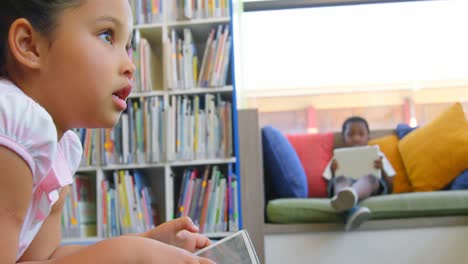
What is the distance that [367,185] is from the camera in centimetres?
222

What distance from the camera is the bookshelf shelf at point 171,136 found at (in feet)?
6.59

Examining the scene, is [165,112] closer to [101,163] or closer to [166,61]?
[166,61]

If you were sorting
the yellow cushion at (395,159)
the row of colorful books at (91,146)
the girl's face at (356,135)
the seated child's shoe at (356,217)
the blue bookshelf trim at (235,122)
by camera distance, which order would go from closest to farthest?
the seated child's shoe at (356,217) < the blue bookshelf trim at (235,122) < the row of colorful books at (91,146) < the yellow cushion at (395,159) < the girl's face at (356,135)

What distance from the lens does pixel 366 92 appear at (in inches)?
116

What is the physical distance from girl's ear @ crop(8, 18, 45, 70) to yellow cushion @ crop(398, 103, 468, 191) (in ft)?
6.99

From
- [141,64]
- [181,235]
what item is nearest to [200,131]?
[141,64]

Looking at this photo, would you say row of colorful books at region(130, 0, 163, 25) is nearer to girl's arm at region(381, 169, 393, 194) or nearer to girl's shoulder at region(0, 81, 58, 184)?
girl's arm at region(381, 169, 393, 194)

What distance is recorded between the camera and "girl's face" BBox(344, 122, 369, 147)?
101 inches

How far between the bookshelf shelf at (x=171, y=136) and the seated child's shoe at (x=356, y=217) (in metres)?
0.46

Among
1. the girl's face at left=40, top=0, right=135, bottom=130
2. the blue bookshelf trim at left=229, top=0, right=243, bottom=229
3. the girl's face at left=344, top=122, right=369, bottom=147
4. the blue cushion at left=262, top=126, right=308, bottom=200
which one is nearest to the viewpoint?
the girl's face at left=40, top=0, right=135, bottom=130

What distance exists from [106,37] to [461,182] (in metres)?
2.03

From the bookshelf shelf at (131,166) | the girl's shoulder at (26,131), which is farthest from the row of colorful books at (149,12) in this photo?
the girl's shoulder at (26,131)

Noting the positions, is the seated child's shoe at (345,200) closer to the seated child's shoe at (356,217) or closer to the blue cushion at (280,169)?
the seated child's shoe at (356,217)

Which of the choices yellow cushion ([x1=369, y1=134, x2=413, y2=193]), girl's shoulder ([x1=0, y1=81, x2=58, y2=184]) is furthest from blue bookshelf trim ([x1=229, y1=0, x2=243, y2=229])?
girl's shoulder ([x1=0, y1=81, x2=58, y2=184])
